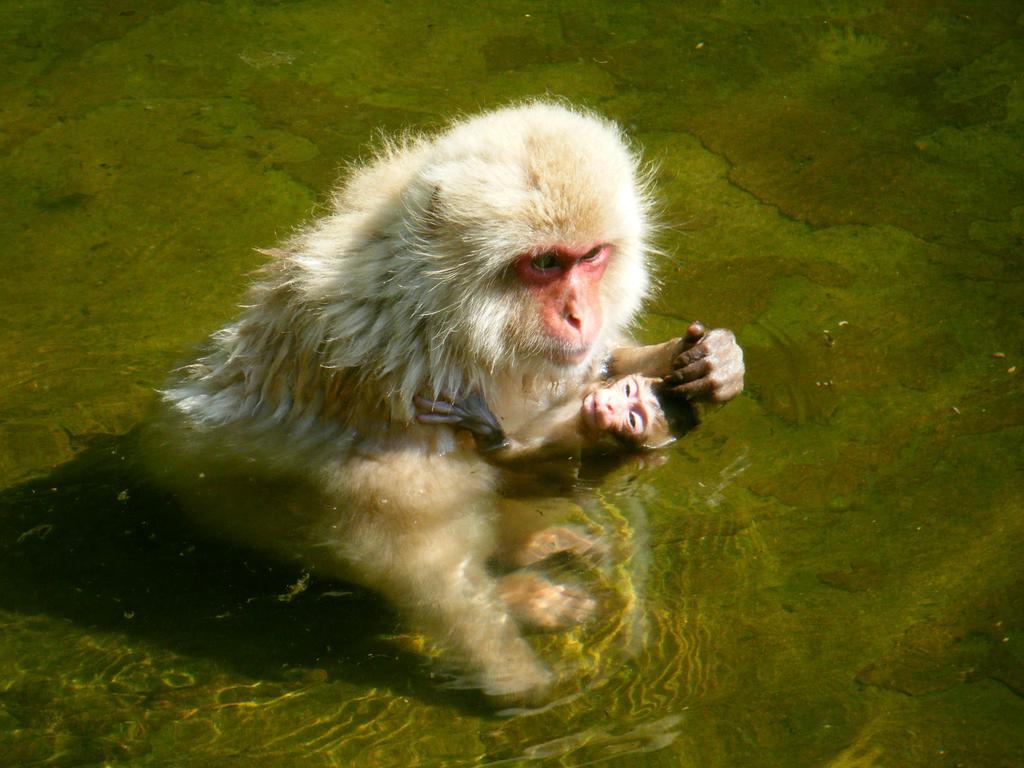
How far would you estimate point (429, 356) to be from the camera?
4387 millimetres

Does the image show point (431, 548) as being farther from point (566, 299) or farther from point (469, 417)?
point (566, 299)

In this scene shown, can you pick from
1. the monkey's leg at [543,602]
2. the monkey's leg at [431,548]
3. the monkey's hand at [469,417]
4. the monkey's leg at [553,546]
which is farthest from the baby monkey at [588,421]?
the monkey's leg at [543,602]

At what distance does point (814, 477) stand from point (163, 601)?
7.37 feet

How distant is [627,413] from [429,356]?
0.70 m

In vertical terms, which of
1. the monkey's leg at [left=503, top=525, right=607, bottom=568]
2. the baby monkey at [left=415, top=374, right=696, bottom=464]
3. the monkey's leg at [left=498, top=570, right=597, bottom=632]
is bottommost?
the monkey's leg at [left=498, top=570, right=597, bottom=632]

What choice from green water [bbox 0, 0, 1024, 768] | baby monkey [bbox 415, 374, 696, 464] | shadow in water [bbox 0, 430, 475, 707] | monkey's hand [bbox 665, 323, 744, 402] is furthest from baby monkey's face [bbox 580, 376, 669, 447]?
shadow in water [bbox 0, 430, 475, 707]

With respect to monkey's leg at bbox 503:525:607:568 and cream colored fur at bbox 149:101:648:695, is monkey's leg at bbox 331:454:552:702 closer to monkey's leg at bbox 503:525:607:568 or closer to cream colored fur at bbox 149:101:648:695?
cream colored fur at bbox 149:101:648:695

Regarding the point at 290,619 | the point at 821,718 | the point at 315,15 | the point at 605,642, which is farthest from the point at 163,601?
the point at 315,15

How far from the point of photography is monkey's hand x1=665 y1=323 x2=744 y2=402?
15.2ft

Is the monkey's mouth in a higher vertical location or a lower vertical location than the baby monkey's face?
higher

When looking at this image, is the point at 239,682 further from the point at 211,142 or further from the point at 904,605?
the point at 211,142

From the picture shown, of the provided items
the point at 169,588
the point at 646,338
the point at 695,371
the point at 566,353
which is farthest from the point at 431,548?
the point at 646,338

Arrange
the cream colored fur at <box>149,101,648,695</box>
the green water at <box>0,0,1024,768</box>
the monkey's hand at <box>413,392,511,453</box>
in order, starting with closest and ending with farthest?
the green water at <box>0,0,1024,768</box>
the cream colored fur at <box>149,101,648,695</box>
the monkey's hand at <box>413,392,511,453</box>

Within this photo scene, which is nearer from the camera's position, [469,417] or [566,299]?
[566,299]
